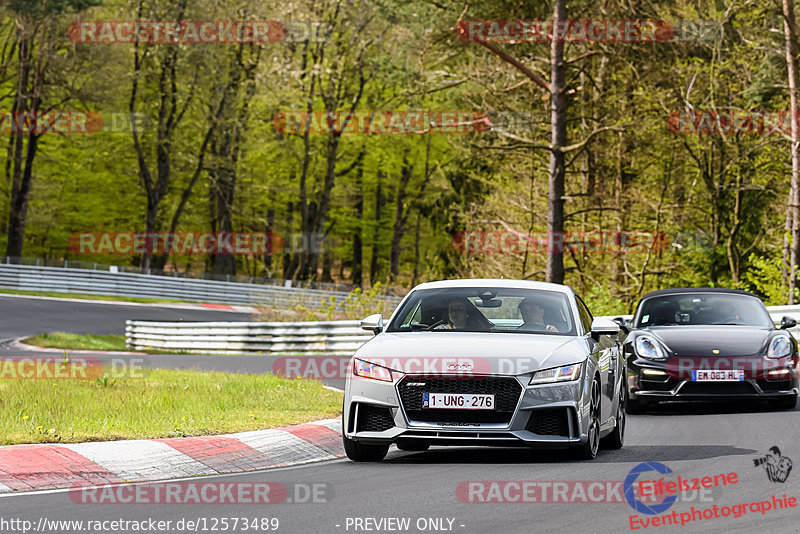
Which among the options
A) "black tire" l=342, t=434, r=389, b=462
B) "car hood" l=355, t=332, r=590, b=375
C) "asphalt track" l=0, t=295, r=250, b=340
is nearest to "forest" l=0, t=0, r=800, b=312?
"asphalt track" l=0, t=295, r=250, b=340

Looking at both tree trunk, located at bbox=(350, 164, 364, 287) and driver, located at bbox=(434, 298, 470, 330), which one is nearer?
driver, located at bbox=(434, 298, 470, 330)

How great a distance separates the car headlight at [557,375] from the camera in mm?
8789

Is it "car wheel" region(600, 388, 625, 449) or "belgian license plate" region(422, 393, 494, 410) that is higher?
"belgian license plate" region(422, 393, 494, 410)

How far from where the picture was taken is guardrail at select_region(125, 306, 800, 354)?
25.6 m

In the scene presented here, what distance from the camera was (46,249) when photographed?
77625mm

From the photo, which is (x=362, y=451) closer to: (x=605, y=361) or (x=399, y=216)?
A: (x=605, y=361)

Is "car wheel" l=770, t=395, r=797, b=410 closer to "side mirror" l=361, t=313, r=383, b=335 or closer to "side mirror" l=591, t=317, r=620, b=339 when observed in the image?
"side mirror" l=591, t=317, r=620, b=339

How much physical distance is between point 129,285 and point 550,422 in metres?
44.3

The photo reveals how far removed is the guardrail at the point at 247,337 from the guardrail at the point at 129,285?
53.4 ft

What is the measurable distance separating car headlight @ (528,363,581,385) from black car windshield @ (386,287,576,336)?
0.81 m

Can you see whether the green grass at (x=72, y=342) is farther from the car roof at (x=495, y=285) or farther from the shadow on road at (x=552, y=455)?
the shadow on road at (x=552, y=455)

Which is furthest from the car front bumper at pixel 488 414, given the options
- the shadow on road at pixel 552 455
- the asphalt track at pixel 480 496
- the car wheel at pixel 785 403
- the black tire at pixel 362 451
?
the car wheel at pixel 785 403

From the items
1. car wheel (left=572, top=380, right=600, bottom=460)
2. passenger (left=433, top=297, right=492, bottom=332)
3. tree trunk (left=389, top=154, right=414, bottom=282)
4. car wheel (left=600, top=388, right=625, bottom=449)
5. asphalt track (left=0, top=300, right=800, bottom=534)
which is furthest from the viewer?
tree trunk (left=389, top=154, right=414, bottom=282)

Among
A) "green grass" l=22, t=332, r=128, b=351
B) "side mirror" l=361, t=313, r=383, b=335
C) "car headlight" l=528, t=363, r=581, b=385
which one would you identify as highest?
"side mirror" l=361, t=313, r=383, b=335
